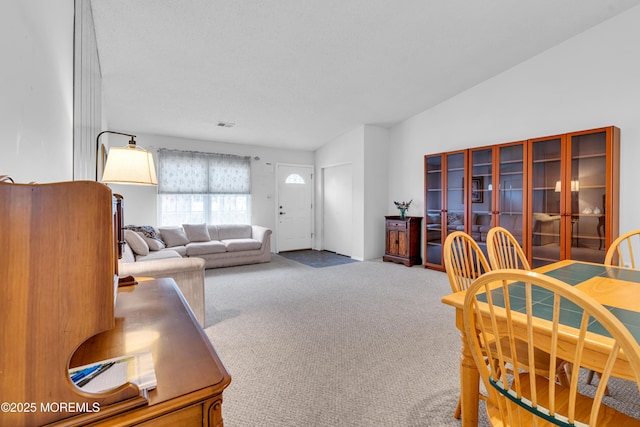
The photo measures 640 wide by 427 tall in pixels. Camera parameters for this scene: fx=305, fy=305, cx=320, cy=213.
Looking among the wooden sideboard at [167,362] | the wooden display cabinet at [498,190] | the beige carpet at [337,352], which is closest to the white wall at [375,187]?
the beige carpet at [337,352]

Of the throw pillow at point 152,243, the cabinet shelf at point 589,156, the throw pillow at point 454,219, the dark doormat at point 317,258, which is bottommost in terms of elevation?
the dark doormat at point 317,258

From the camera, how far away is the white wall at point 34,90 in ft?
2.84

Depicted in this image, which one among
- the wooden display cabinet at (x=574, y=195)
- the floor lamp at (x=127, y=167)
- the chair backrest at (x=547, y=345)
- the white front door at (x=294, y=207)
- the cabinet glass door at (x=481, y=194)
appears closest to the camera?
the chair backrest at (x=547, y=345)

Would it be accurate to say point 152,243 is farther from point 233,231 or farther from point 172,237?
point 233,231

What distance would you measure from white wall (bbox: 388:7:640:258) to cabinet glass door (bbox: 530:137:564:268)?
1.22 ft

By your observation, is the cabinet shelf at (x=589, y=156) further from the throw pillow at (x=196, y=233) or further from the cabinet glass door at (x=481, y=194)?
the throw pillow at (x=196, y=233)

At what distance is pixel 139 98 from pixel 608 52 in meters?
5.68

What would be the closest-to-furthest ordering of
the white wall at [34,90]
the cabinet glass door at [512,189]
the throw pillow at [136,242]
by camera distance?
the white wall at [34,90] < the cabinet glass door at [512,189] < the throw pillow at [136,242]

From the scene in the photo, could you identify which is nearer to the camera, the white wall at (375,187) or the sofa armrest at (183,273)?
the sofa armrest at (183,273)

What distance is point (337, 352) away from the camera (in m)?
2.29

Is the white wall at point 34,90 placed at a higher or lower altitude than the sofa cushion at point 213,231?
higher

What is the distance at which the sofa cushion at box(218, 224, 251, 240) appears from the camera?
575cm

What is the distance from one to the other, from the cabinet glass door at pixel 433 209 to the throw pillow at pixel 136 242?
13.9ft

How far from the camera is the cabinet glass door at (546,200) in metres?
3.56
